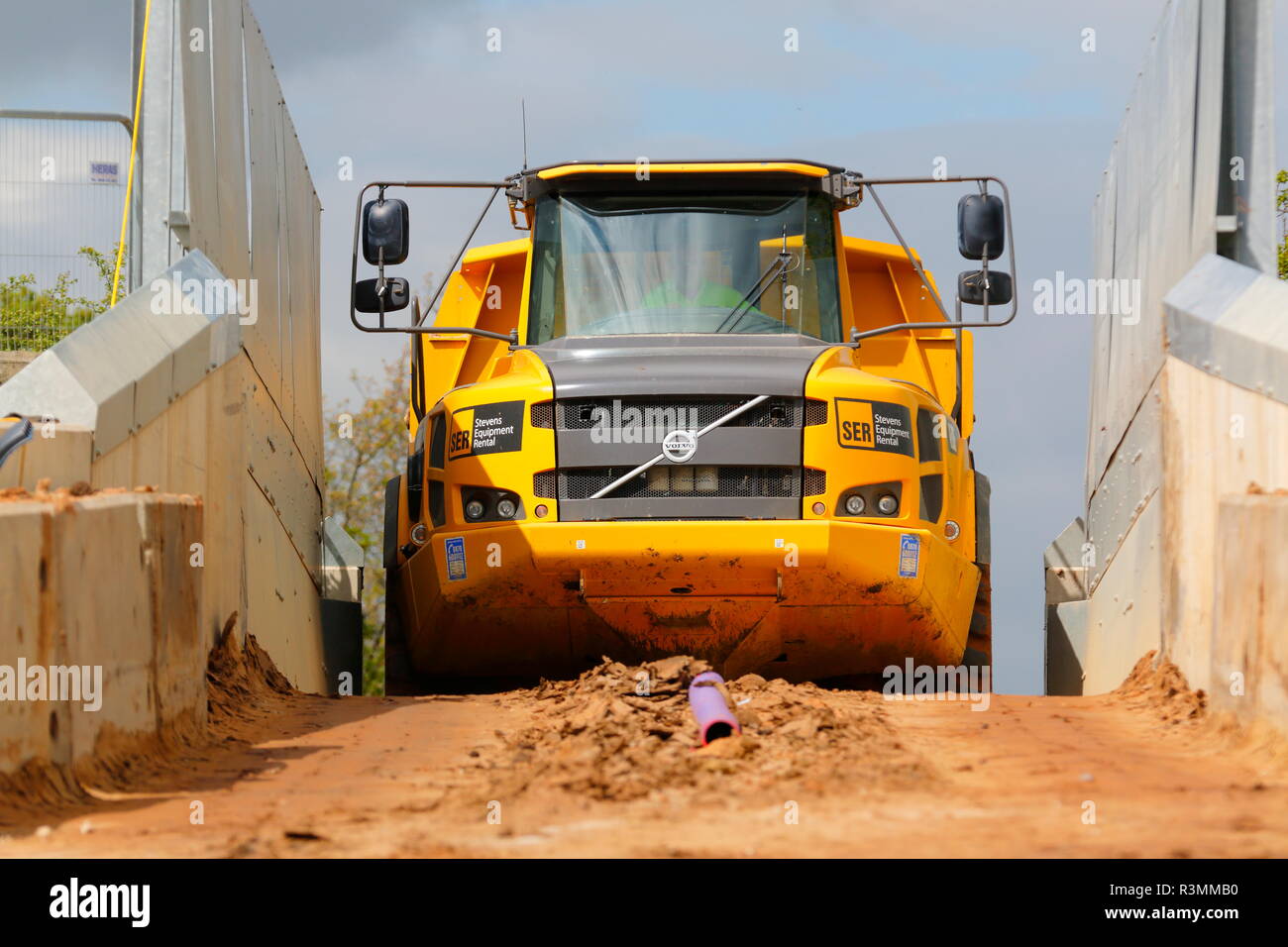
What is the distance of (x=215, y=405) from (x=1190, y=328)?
5427 mm

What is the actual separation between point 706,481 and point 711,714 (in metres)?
2.64

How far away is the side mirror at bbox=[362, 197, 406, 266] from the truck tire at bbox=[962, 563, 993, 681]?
14.2 ft

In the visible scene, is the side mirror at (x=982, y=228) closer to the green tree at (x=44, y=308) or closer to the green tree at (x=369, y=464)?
the green tree at (x=44, y=308)

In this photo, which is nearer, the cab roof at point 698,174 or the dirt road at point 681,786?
the dirt road at point 681,786

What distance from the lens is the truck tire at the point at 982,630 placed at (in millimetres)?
12000

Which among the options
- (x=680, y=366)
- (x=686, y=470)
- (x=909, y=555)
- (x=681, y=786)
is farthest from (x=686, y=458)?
(x=681, y=786)

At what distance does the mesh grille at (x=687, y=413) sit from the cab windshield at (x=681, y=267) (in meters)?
0.99

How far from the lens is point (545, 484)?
1034cm

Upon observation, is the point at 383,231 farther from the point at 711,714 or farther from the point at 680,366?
the point at 711,714

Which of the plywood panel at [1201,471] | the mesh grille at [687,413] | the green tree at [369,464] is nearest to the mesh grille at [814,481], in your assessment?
the mesh grille at [687,413]

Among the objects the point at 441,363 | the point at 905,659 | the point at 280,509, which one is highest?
the point at 441,363
